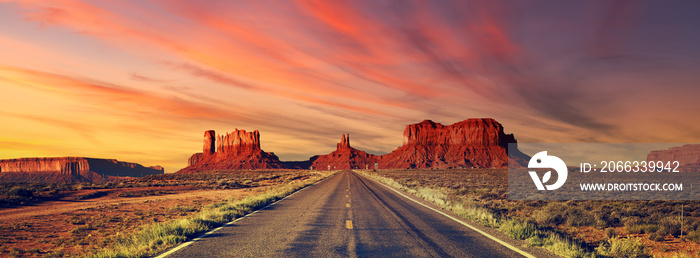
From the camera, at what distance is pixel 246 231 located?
10.2m

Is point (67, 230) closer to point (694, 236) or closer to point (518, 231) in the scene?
point (518, 231)

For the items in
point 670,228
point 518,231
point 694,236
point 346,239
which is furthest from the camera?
point 670,228

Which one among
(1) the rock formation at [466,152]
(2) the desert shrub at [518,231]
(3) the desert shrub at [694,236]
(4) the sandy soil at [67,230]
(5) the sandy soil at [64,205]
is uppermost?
(1) the rock formation at [466,152]

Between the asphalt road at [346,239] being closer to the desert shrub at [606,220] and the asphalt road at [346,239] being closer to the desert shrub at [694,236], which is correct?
the desert shrub at [606,220]

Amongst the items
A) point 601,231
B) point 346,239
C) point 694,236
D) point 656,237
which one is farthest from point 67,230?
point 694,236

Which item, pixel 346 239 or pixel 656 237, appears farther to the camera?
pixel 656 237

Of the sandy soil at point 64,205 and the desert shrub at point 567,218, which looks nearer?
the desert shrub at point 567,218

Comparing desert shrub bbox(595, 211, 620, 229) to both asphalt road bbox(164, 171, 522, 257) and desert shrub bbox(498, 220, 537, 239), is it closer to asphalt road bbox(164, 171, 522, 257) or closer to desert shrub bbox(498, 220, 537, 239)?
desert shrub bbox(498, 220, 537, 239)

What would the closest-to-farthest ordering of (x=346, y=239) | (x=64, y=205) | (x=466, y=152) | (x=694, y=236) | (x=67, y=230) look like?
(x=346, y=239) < (x=694, y=236) < (x=67, y=230) < (x=64, y=205) < (x=466, y=152)

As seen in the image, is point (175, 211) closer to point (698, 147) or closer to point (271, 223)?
point (271, 223)

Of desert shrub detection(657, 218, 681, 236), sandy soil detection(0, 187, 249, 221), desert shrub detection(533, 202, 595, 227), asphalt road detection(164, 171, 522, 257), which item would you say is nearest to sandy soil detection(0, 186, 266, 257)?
sandy soil detection(0, 187, 249, 221)

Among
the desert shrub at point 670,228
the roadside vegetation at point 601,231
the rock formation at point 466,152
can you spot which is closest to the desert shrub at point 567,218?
the roadside vegetation at point 601,231

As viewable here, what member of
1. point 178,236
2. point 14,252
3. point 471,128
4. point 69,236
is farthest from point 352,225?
point 471,128

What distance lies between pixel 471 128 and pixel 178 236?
200970mm
